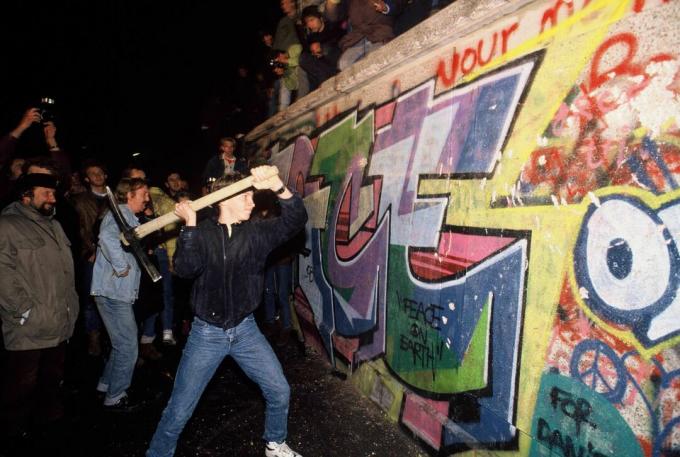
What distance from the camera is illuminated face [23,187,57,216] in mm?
3324

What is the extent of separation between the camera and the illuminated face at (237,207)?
2691 mm

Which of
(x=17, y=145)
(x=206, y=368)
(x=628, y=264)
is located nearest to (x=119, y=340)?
(x=206, y=368)

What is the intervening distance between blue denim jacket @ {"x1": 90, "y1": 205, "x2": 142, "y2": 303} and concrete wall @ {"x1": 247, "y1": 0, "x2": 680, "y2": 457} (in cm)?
237

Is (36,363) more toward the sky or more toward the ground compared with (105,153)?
more toward the ground

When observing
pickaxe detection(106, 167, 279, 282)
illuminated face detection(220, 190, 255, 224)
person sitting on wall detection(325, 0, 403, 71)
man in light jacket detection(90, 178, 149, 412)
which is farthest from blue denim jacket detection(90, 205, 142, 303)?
person sitting on wall detection(325, 0, 403, 71)

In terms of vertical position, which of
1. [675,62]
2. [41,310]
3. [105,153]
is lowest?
[41,310]

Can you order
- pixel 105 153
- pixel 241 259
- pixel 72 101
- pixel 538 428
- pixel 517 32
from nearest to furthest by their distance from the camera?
pixel 538 428 → pixel 517 32 → pixel 241 259 → pixel 72 101 → pixel 105 153

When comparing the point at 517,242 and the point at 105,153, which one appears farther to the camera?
the point at 105,153

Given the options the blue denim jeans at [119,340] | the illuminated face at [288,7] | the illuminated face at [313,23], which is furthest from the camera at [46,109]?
the illuminated face at [288,7]

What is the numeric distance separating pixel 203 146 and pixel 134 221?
13.1m

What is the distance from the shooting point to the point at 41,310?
3.21 meters

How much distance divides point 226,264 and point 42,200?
208cm

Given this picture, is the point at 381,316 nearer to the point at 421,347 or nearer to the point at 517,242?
the point at 421,347

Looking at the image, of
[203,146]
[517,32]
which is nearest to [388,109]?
[517,32]
